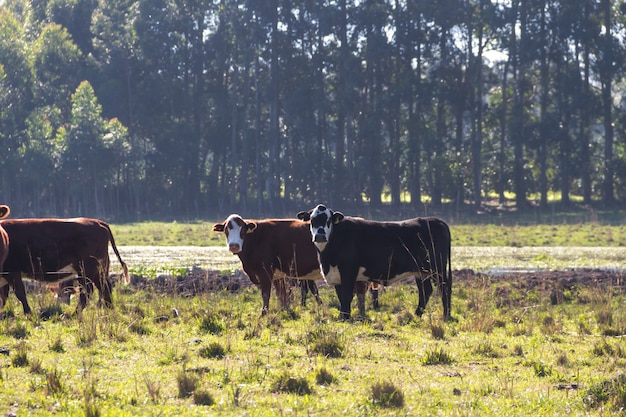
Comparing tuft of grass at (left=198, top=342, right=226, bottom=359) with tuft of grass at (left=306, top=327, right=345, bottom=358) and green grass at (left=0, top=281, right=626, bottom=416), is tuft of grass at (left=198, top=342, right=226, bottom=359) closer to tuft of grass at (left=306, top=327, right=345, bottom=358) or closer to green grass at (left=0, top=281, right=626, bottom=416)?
green grass at (left=0, top=281, right=626, bottom=416)

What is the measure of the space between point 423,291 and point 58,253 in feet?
18.6

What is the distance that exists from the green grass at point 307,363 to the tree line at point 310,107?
52.5m

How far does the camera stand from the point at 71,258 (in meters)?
16.0

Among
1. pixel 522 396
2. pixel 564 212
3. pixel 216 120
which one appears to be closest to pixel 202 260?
pixel 522 396

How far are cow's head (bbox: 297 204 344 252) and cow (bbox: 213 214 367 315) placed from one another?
1221 millimetres

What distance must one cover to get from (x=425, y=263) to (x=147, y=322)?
14.4ft

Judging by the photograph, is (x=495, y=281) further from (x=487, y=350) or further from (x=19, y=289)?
(x=19, y=289)

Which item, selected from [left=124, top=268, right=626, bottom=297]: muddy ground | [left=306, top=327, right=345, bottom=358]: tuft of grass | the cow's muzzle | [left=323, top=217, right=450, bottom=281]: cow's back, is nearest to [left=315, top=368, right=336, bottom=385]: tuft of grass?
[left=306, top=327, right=345, bottom=358]: tuft of grass

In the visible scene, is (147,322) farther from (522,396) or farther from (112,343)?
(522,396)

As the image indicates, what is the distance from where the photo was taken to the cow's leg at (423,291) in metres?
15.6

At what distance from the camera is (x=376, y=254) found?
1550 cm

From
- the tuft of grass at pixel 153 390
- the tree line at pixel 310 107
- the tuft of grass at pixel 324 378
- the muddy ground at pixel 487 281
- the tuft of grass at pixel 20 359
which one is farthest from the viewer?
the tree line at pixel 310 107

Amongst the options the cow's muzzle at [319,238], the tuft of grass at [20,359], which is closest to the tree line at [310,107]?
the cow's muzzle at [319,238]

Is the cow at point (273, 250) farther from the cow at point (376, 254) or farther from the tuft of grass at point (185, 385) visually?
the tuft of grass at point (185, 385)
